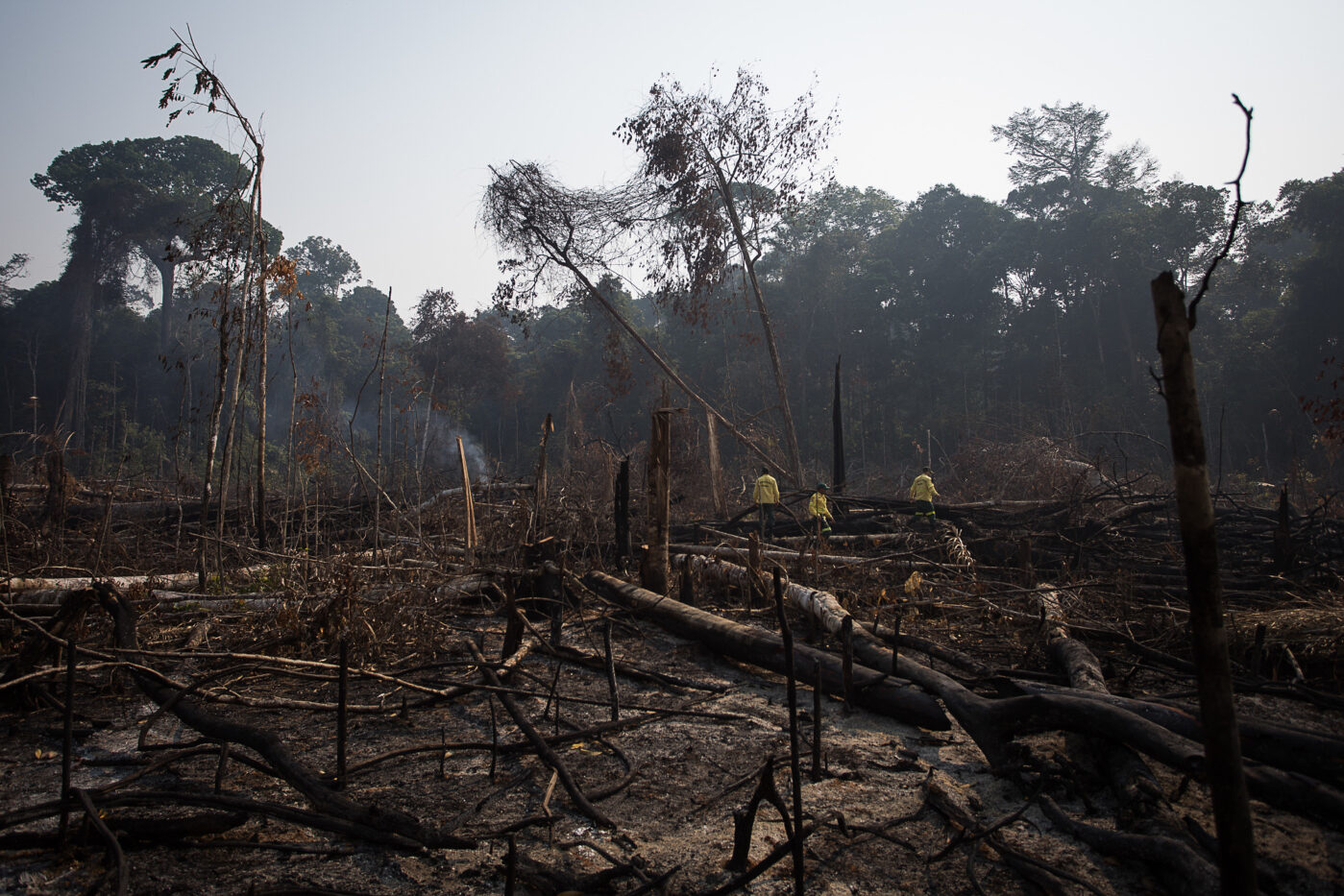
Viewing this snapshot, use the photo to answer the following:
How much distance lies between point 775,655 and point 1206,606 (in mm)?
3340

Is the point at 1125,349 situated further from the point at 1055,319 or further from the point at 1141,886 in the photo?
the point at 1141,886

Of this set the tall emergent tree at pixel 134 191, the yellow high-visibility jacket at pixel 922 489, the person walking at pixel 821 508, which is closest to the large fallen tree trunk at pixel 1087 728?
the person walking at pixel 821 508

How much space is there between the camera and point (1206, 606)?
4.02 ft

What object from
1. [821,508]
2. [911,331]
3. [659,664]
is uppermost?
[911,331]

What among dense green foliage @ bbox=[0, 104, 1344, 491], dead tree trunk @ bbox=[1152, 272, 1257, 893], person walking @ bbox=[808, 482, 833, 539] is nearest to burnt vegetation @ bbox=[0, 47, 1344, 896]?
dead tree trunk @ bbox=[1152, 272, 1257, 893]

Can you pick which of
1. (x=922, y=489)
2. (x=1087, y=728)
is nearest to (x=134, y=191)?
(x=922, y=489)

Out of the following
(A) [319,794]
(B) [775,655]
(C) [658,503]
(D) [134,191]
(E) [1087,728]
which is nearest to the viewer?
(A) [319,794]

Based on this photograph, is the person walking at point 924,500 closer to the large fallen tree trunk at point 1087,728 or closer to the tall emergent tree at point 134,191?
the large fallen tree trunk at point 1087,728

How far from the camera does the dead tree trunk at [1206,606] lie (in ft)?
3.91

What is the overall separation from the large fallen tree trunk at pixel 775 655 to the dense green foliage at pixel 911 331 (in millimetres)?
18217

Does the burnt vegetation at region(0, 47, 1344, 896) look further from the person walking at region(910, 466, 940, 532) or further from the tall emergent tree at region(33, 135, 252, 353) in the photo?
the tall emergent tree at region(33, 135, 252, 353)

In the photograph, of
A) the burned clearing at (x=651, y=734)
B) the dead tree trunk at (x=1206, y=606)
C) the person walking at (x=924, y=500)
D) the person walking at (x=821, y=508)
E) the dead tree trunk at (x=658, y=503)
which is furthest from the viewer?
the person walking at (x=821, y=508)

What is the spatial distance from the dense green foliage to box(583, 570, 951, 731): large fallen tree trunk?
59.8 feet

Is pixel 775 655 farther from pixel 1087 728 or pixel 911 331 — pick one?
pixel 911 331
